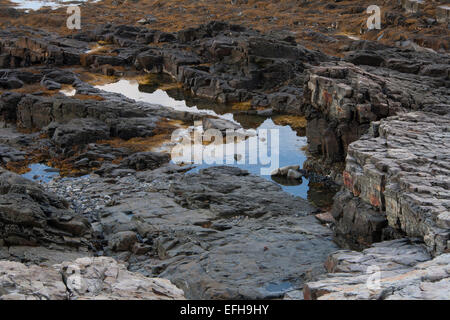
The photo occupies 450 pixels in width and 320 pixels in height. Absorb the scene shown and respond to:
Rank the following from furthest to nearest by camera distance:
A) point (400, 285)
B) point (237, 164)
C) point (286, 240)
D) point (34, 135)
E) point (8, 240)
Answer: point (34, 135)
point (237, 164)
point (286, 240)
point (8, 240)
point (400, 285)

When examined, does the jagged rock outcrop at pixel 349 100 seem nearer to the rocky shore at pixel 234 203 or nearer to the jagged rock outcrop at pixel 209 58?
the rocky shore at pixel 234 203

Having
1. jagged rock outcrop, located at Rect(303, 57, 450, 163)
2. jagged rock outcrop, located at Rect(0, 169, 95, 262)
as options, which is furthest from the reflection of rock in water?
jagged rock outcrop, located at Rect(0, 169, 95, 262)

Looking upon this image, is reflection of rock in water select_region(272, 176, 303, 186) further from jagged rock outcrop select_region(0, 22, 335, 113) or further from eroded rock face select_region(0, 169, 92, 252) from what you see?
jagged rock outcrop select_region(0, 22, 335, 113)

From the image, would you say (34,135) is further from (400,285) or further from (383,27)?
(383,27)

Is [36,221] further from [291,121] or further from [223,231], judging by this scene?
[291,121]

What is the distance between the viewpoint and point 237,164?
31125 millimetres

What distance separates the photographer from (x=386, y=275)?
13.5 meters

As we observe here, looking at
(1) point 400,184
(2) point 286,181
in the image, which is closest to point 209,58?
(2) point 286,181

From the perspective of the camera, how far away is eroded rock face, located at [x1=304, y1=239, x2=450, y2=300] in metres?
11.3

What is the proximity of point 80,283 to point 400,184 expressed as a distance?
1126cm

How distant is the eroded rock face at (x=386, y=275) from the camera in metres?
11.3

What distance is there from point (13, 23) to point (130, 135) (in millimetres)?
66915
